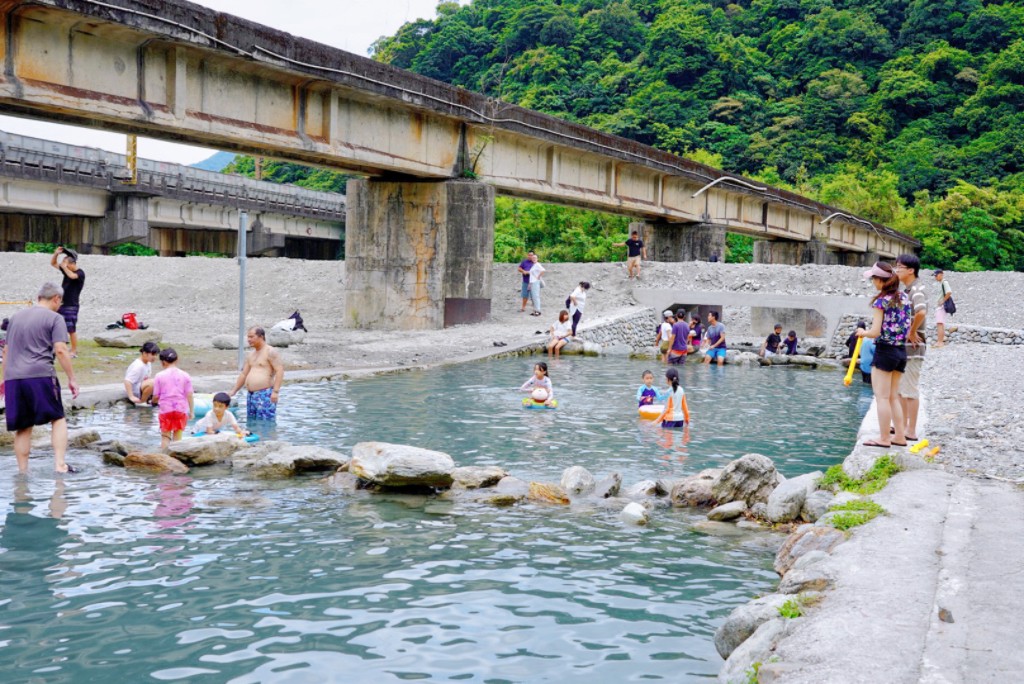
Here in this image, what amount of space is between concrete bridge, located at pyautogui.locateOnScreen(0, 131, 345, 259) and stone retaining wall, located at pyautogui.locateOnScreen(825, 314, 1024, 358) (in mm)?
28630

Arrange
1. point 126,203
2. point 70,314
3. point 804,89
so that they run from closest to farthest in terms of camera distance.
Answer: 1. point 70,314
2. point 126,203
3. point 804,89

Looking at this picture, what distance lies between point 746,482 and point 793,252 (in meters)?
47.2

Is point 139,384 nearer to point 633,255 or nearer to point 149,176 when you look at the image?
point 633,255

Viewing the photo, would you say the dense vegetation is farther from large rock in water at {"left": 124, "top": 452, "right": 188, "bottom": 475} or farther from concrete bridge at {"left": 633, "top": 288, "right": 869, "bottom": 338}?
large rock in water at {"left": 124, "top": 452, "right": 188, "bottom": 475}

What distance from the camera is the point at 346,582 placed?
686 cm

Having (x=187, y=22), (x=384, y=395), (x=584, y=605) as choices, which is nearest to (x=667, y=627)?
(x=584, y=605)

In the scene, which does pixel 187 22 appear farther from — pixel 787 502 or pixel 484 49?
pixel 484 49

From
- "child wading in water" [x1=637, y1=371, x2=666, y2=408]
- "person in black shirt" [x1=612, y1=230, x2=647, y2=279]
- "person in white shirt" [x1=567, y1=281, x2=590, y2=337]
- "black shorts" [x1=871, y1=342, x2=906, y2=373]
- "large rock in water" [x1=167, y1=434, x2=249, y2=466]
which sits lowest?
"large rock in water" [x1=167, y1=434, x2=249, y2=466]

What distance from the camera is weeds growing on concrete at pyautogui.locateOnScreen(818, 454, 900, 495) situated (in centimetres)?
812

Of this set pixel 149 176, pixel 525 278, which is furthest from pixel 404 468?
pixel 149 176

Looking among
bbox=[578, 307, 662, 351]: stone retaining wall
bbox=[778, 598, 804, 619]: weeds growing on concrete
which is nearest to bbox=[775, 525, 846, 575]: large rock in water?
bbox=[778, 598, 804, 619]: weeds growing on concrete

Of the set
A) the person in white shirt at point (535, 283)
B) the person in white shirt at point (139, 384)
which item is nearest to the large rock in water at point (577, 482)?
the person in white shirt at point (139, 384)

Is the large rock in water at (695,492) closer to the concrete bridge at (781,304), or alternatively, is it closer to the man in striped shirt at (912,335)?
the man in striped shirt at (912,335)

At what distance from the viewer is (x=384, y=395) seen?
16.2 metres
